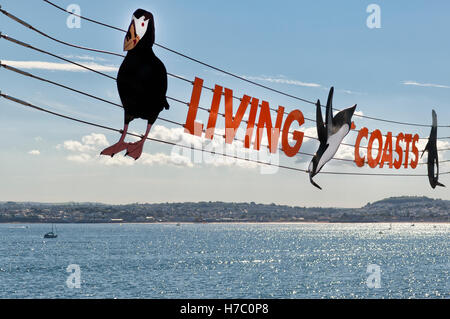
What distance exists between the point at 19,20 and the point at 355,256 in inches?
→ 7169

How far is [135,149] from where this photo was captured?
17609mm

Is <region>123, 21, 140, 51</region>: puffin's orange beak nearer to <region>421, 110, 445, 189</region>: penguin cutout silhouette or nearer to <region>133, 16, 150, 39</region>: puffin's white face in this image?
<region>133, 16, 150, 39</region>: puffin's white face

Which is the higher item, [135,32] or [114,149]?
[135,32]

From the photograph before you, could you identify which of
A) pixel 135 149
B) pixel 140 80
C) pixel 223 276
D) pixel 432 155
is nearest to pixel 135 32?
pixel 140 80

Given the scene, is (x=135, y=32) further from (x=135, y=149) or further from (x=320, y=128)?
(x=320, y=128)

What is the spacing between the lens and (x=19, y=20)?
12828mm

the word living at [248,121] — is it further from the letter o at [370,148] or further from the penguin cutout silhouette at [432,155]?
the penguin cutout silhouette at [432,155]

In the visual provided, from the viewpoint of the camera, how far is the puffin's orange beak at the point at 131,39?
56.7 feet

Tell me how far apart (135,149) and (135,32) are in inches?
124

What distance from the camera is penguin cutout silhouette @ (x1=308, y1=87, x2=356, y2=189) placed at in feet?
71.9

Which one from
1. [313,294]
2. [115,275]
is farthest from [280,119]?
[115,275]
